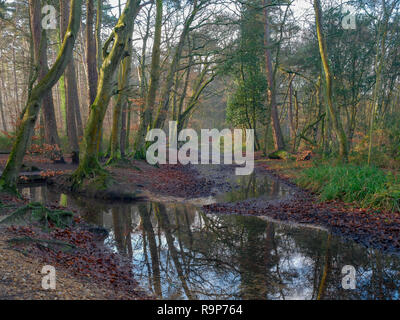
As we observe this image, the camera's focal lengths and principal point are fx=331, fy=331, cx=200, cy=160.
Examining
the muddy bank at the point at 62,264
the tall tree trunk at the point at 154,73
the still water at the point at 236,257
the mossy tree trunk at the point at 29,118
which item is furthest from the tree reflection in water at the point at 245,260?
the tall tree trunk at the point at 154,73

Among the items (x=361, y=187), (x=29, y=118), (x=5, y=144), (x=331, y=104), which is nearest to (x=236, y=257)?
(x=361, y=187)

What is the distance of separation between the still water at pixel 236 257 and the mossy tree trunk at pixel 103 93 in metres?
2.66

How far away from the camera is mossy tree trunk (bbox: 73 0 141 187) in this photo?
38.7ft

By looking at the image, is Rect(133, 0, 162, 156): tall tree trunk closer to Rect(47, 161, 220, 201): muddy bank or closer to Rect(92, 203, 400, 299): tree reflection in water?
Rect(47, 161, 220, 201): muddy bank

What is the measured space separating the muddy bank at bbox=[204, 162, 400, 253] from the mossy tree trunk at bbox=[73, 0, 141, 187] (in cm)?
493

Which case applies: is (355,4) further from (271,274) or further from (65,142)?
(65,142)

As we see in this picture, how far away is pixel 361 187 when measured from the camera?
384 inches

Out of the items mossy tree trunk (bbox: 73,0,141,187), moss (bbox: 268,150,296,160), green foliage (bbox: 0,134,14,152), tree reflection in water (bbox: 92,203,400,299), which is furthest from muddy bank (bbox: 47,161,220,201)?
moss (bbox: 268,150,296,160)

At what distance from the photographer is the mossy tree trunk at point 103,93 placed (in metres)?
11.8

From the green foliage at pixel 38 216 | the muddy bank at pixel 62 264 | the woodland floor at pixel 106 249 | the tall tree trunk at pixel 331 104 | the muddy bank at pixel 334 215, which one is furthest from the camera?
the tall tree trunk at pixel 331 104
